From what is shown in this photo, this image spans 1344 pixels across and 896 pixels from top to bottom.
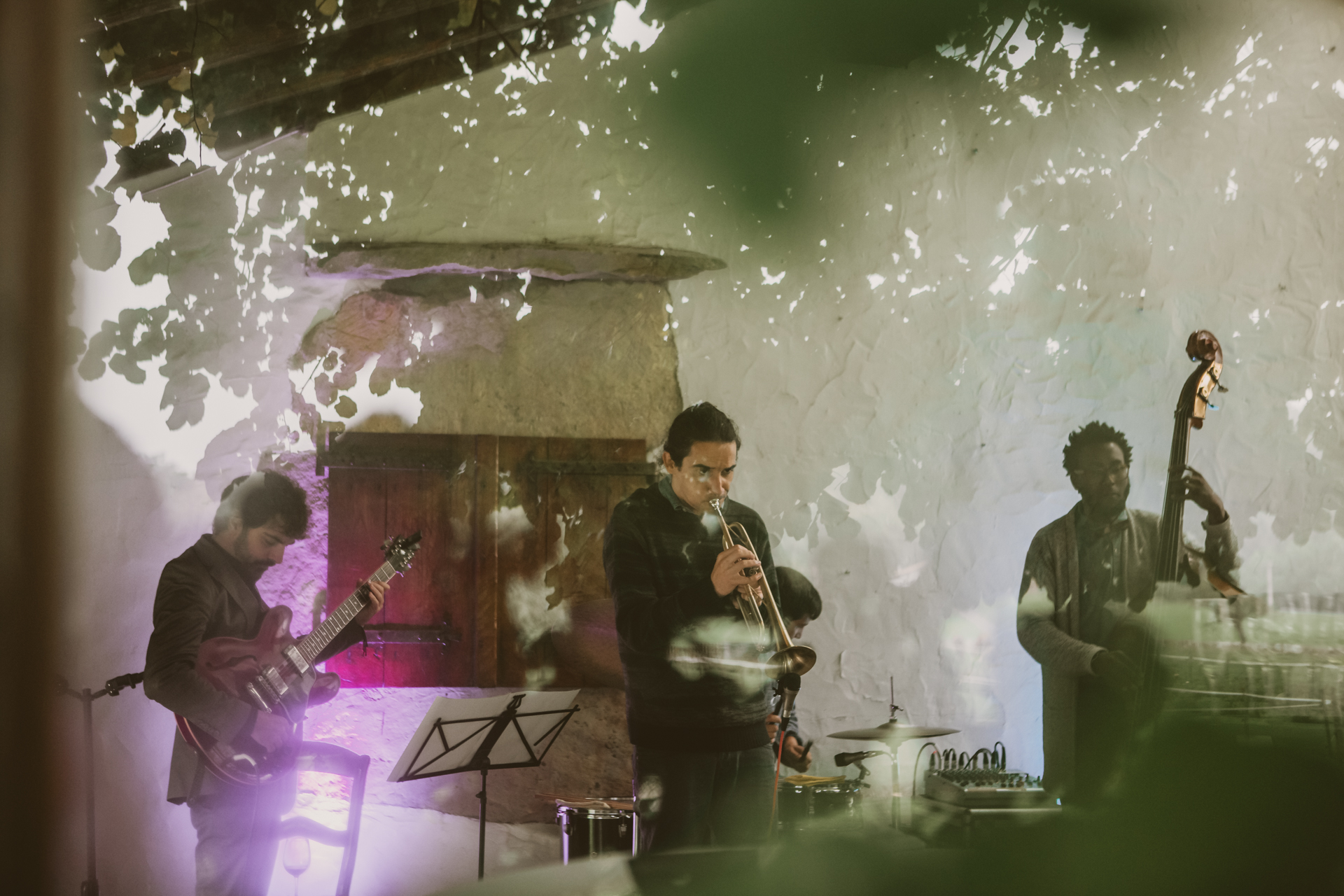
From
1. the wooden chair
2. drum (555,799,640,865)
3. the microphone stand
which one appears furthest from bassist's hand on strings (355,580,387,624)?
drum (555,799,640,865)

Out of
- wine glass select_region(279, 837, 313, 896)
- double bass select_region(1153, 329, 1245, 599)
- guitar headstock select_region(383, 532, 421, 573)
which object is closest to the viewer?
double bass select_region(1153, 329, 1245, 599)

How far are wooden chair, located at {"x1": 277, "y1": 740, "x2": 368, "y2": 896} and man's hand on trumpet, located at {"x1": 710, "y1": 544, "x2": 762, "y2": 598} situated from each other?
1517 mm

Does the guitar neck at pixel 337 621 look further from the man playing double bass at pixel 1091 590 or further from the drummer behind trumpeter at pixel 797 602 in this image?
the man playing double bass at pixel 1091 590

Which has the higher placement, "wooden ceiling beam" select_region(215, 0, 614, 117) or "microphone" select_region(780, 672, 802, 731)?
"wooden ceiling beam" select_region(215, 0, 614, 117)

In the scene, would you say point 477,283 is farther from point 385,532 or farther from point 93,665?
point 93,665

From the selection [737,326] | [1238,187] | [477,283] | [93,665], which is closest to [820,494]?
[737,326]

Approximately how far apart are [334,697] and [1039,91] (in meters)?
3.64

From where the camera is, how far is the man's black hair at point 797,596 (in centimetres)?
377

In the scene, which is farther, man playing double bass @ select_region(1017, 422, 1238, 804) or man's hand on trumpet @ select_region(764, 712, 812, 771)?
man playing double bass @ select_region(1017, 422, 1238, 804)

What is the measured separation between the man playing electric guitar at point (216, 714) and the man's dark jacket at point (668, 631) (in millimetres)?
1261

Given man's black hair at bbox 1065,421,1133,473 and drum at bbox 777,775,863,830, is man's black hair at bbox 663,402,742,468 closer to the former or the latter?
drum at bbox 777,775,863,830

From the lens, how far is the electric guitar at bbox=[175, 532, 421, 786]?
3.05 metres

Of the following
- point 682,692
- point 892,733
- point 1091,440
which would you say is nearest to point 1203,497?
point 1091,440

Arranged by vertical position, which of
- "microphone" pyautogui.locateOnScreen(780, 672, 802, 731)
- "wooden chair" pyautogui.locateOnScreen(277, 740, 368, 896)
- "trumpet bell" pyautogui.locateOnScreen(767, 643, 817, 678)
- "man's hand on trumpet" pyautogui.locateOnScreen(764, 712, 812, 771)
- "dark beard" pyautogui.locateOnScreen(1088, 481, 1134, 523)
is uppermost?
"dark beard" pyautogui.locateOnScreen(1088, 481, 1134, 523)
